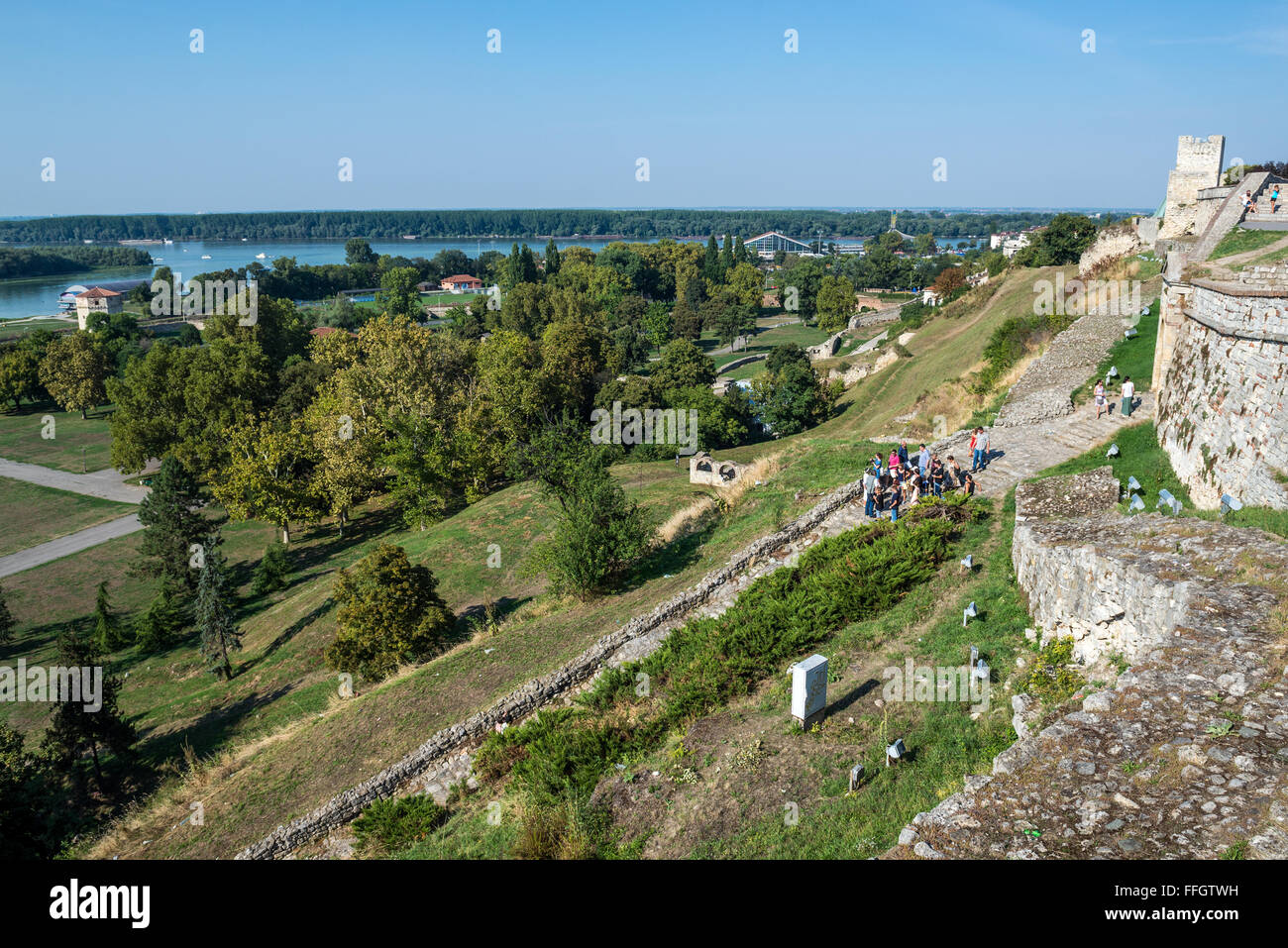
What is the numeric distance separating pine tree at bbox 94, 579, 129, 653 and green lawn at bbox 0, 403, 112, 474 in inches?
1130

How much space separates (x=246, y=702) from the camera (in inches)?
856

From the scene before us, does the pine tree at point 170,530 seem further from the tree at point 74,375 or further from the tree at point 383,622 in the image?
the tree at point 74,375

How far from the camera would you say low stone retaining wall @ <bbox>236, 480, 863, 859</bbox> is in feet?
40.0

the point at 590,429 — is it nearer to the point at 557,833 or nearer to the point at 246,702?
the point at 246,702

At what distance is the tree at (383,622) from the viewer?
19.4 metres

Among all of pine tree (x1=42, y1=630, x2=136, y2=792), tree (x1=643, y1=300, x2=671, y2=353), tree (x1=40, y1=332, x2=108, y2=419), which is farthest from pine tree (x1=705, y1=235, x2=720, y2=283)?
pine tree (x1=42, y1=630, x2=136, y2=792)

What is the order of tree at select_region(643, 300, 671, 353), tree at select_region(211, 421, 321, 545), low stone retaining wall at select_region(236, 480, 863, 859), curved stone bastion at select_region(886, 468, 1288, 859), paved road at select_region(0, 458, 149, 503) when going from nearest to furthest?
1. curved stone bastion at select_region(886, 468, 1288, 859)
2. low stone retaining wall at select_region(236, 480, 863, 859)
3. tree at select_region(211, 421, 321, 545)
4. paved road at select_region(0, 458, 149, 503)
5. tree at select_region(643, 300, 671, 353)

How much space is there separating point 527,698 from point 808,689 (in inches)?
236

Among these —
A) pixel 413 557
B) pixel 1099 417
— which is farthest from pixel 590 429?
pixel 1099 417

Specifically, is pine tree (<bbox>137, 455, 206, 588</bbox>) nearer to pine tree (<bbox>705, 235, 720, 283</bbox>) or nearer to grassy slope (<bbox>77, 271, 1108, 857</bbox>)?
grassy slope (<bbox>77, 271, 1108, 857</bbox>)

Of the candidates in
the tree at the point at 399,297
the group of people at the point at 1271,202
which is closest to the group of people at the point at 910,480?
the group of people at the point at 1271,202

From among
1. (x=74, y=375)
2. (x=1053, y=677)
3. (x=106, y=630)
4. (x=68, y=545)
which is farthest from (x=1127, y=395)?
(x=74, y=375)

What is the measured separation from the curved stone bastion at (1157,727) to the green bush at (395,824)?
765 centimetres

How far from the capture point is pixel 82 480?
49469mm
